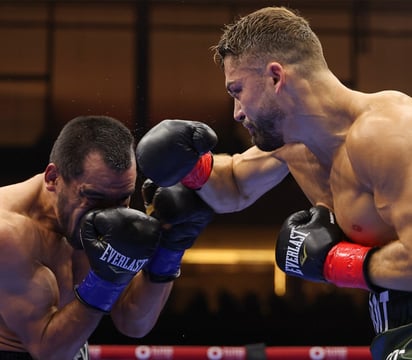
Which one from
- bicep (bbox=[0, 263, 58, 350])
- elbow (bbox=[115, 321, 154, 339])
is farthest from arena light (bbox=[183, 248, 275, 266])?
bicep (bbox=[0, 263, 58, 350])

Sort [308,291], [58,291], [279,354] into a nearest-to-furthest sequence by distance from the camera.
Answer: [58,291], [279,354], [308,291]

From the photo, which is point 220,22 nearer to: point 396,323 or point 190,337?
point 190,337

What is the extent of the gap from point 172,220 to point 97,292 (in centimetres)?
33

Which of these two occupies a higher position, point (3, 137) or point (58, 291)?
point (58, 291)

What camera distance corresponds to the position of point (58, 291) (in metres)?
2.30

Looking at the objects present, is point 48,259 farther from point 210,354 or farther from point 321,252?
point 210,354

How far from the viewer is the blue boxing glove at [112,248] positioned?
220cm

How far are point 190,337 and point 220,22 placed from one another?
231 centimetres

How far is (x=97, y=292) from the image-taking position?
2.24 meters

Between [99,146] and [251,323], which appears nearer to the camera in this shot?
[99,146]

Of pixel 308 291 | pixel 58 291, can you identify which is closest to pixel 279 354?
pixel 58 291

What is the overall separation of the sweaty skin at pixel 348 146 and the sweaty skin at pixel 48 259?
1.48ft

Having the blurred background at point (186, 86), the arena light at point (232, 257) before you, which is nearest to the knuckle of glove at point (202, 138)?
the blurred background at point (186, 86)

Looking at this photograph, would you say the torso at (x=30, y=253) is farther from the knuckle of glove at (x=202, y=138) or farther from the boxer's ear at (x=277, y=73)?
the boxer's ear at (x=277, y=73)
